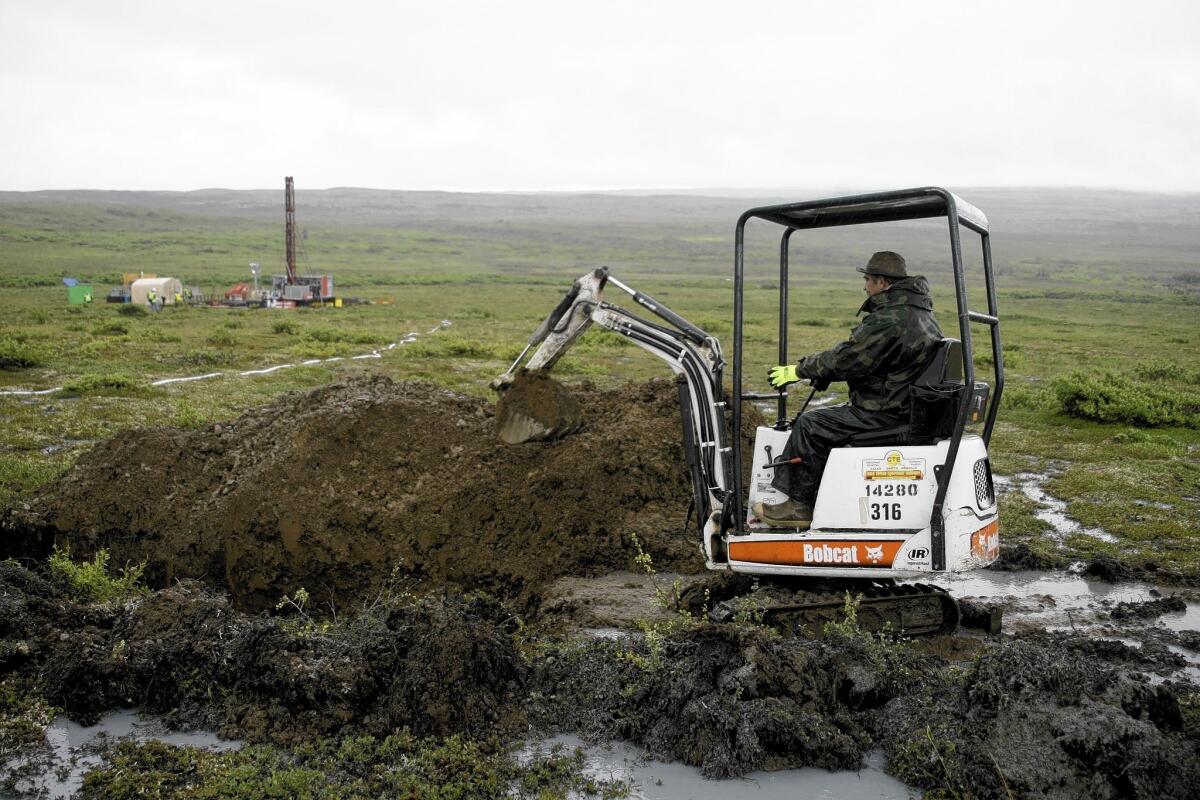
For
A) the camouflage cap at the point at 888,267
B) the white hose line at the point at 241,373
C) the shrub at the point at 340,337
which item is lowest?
the white hose line at the point at 241,373

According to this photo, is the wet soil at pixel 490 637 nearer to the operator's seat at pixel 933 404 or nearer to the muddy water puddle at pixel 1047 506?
the operator's seat at pixel 933 404

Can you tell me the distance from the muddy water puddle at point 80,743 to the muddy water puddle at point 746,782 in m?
2.17

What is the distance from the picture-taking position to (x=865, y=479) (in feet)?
25.5

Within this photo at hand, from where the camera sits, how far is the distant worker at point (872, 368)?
295 inches

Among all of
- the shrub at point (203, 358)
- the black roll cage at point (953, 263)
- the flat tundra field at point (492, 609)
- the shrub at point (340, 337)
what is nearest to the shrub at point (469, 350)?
the shrub at point (340, 337)

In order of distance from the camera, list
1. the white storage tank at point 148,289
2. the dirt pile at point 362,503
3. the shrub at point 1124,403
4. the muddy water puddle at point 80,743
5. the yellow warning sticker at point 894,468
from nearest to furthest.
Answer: the muddy water puddle at point 80,743
the yellow warning sticker at point 894,468
the dirt pile at point 362,503
the shrub at point 1124,403
the white storage tank at point 148,289

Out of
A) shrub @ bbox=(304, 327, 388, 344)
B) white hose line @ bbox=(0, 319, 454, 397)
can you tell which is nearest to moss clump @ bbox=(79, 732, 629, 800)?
white hose line @ bbox=(0, 319, 454, 397)

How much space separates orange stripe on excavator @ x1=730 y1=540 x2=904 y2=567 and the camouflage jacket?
3.44 ft

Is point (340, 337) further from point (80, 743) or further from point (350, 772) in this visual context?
point (350, 772)

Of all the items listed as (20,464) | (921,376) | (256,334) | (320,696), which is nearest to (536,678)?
(320,696)

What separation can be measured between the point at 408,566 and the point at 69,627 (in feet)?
10.6

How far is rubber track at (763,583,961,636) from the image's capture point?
8.21 m

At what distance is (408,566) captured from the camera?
10.2 m

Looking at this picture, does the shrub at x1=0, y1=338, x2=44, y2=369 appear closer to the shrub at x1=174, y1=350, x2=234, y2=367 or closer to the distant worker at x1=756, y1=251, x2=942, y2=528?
the shrub at x1=174, y1=350, x2=234, y2=367
